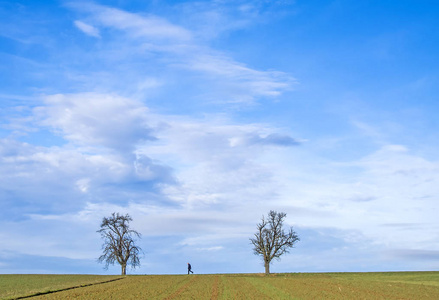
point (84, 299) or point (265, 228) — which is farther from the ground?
point (265, 228)

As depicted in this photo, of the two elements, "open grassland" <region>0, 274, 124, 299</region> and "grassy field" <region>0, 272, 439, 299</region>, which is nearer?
"grassy field" <region>0, 272, 439, 299</region>

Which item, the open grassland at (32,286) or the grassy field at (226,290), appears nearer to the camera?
the grassy field at (226,290)

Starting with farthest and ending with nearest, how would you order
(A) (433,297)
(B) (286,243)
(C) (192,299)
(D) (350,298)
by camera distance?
(B) (286,243), (A) (433,297), (D) (350,298), (C) (192,299)

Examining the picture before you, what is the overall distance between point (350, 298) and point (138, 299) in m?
15.0

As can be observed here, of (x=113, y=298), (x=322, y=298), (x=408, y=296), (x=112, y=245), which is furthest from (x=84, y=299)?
(x=112, y=245)

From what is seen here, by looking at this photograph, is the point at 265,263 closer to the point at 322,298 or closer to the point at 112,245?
the point at 112,245

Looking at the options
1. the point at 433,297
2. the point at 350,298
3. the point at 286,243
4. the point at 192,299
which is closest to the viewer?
the point at 192,299

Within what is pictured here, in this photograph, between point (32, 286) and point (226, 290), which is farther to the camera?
point (32, 286)

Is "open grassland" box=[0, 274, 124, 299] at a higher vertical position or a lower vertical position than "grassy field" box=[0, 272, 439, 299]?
higher

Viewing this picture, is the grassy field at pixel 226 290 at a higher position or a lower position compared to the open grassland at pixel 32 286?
lower

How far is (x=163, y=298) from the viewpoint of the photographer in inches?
1225

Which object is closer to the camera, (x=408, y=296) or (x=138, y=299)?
(x=138, y=299)

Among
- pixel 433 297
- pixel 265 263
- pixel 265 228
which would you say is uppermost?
pixel 265 228

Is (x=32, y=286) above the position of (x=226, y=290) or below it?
above
